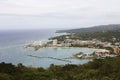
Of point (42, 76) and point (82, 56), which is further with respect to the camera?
point (82, 56)

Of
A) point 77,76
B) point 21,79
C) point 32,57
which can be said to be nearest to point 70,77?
point 77,76

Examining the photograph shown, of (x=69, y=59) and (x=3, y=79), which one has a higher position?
(x=3, y=79)

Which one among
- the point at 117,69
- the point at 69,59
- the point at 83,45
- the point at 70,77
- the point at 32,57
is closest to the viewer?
the point at 70,77

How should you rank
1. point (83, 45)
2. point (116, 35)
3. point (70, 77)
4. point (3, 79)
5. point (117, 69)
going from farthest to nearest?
1. point (116, 35)
2. point (83, 45)
3. point (117, 69)
4. point (70, 77)
5. point (3, 79)

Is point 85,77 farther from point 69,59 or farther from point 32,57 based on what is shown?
point 32,57

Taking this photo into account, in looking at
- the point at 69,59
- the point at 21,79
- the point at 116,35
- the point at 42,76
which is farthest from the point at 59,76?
the point at 116,35

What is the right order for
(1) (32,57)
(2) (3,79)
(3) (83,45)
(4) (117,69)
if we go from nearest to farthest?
1. (2) (3,79)
2. (4) (117,69)
3. (1) (32,57)
4. (3) (83,45)

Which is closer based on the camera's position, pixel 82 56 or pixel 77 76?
pixel 77 76

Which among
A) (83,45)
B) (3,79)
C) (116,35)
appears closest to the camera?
(3,79)

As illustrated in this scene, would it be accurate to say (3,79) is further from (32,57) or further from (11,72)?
(32,57)
